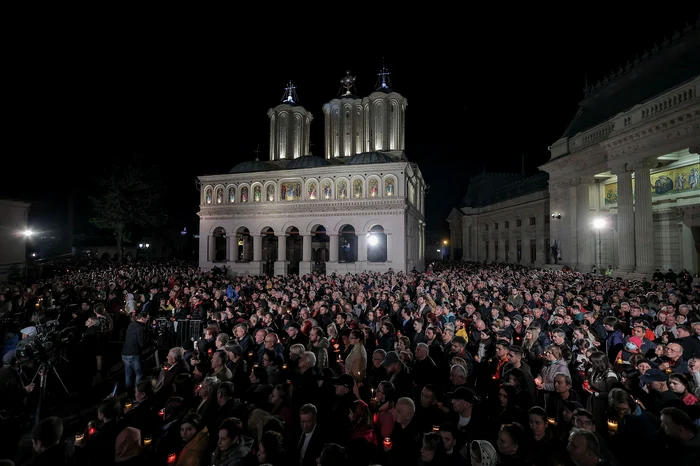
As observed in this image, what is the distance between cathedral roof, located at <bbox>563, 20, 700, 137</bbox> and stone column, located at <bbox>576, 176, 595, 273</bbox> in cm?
444

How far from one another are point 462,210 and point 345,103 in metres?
22.1

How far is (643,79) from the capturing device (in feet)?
67.5

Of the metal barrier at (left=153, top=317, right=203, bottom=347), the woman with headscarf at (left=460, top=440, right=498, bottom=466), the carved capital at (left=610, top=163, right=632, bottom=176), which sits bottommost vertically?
the metal barrier at (left=153, top=317, right=203, bottom=347)

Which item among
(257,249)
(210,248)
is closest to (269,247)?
(257,249)

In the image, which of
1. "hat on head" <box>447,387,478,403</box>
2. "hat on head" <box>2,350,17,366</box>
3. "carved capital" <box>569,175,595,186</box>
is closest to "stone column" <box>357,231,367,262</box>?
"carved capital" <box>569,175,595,186</box>

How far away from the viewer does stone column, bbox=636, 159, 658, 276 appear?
17.2 m

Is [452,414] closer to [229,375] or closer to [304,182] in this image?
[229,375]

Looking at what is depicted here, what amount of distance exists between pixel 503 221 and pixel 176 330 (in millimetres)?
36934

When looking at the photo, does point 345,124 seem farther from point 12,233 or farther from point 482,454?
point 482,454

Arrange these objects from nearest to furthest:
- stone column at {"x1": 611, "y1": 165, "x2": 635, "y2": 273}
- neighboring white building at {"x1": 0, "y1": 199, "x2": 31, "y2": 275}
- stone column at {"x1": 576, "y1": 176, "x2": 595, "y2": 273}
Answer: stone column at {"x1": 611, "y1": 165, "x2": 635, "y2": 273}
neighboring white building at {"x1": 0, "y1": 199, "x2": 31, "y2": 275}
stone column at {"x1": 576, "y1": 176, "x2": 595, "y2": 273}

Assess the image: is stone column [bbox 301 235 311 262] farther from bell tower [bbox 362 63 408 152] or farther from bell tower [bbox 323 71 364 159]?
bell tower [bbox 362 63 408 152]

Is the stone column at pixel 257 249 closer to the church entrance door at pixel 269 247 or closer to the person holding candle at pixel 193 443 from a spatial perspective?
the church entrance door at pixel 269 247

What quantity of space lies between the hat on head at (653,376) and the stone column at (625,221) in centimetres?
1696

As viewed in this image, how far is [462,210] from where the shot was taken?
4788cm
